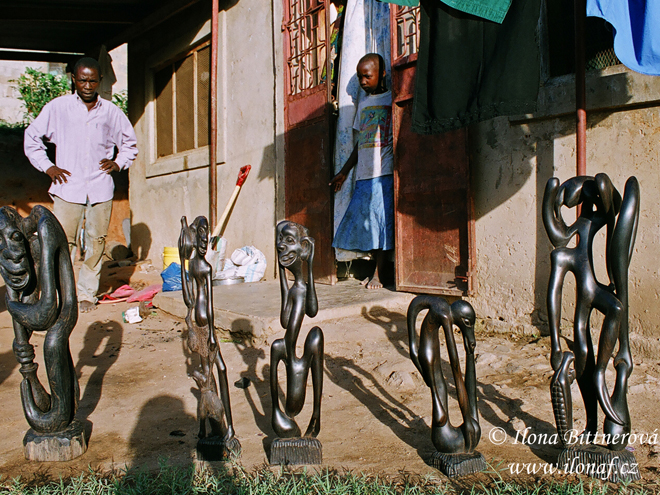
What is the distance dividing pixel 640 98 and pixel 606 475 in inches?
91.1

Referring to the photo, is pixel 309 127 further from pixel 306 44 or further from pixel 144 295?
pixel 144 295

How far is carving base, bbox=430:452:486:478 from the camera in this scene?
6.36 ft

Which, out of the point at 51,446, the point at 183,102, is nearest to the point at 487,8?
the point at 51,446

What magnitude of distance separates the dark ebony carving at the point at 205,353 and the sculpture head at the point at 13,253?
67 centimetres

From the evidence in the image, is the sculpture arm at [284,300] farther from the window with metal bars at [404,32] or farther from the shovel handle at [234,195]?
the shovel handle at [234,195]

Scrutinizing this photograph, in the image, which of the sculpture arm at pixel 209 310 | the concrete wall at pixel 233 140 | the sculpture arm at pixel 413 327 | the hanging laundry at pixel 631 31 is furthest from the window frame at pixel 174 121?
the sculpture arm at pixel 413 327

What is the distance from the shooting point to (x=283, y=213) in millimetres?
5980

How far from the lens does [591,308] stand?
207 cm

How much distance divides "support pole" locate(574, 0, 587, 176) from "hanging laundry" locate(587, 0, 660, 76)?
0.89 ft

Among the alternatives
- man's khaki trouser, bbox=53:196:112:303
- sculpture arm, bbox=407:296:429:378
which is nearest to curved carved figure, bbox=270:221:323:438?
sculpture arm, bbox=407:296:429:378

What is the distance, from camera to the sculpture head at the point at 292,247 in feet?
6.88

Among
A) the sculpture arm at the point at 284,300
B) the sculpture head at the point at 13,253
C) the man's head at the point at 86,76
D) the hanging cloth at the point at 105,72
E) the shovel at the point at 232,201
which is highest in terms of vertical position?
the hanging cloth at the point at 105,72

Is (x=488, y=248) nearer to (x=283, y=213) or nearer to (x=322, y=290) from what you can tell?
(x=322, y=290)

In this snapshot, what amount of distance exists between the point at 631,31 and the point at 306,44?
3514mm
